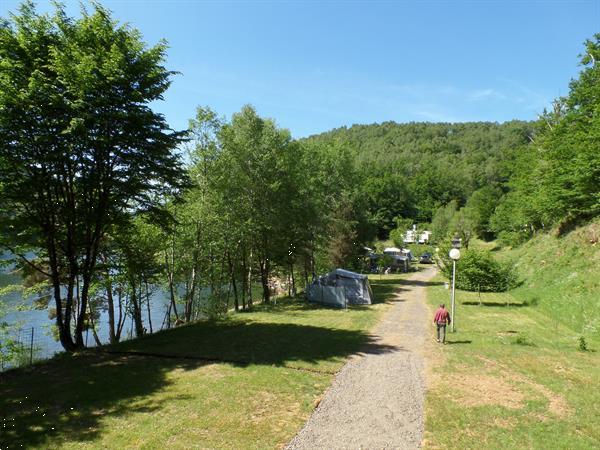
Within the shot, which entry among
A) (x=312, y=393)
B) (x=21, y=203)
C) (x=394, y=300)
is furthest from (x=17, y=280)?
(x=312, y=393)

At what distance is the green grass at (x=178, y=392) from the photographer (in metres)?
7.05

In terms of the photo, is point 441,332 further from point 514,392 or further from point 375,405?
point 375,405

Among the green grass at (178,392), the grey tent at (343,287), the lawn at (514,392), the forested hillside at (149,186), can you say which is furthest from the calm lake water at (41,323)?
the lawn at (514,392)

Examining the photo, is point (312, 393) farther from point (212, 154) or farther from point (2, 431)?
point (212, 154)

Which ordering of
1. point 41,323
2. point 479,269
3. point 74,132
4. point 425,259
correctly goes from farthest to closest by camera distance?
1. point 425,259
2. point 41,323
3. point 479,269
4. point 74,132

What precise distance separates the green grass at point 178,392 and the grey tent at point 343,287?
9229mm

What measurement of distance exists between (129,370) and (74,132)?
7.62 meters

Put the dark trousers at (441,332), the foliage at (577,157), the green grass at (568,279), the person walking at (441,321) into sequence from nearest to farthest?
the person walking at (441,321), the dark trousers at (441,332), the green grass at (568,279), the foliage at (577,157)

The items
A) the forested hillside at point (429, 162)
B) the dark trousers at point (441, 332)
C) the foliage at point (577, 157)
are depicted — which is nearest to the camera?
the dark trousers at point (441, 332)

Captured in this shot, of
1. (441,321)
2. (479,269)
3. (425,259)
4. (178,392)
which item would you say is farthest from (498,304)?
(425,259)

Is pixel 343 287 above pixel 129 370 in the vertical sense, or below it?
above

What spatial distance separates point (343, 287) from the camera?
977 inches

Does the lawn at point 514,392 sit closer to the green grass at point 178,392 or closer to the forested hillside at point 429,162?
the green grass at point 178,392

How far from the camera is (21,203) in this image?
12.4 m
